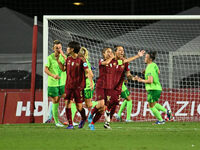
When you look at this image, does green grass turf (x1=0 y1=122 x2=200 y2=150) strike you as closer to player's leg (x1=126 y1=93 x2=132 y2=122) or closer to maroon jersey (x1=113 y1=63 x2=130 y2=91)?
maroon jersey (x1=113 y1=63 x2=130 y2=91)

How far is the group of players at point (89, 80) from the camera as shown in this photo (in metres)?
9.14

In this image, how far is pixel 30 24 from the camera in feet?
59.7

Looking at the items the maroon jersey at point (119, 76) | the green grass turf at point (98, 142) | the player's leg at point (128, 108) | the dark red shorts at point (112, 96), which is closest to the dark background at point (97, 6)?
the player's leg at point (128, 108)

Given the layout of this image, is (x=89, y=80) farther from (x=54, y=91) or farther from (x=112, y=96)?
(x=54, y=91)

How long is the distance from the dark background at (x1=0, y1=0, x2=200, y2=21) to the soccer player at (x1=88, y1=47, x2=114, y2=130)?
1677 centimetres

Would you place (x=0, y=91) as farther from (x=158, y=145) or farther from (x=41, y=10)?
(x=41, y=10)

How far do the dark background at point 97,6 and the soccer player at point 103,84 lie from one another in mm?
16766

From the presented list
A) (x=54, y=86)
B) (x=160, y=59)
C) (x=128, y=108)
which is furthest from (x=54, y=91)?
(x=160, y=59)

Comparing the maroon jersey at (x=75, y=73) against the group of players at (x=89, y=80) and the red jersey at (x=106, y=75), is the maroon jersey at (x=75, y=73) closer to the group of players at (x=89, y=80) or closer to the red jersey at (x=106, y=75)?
the group of players at (x=89, y=80)

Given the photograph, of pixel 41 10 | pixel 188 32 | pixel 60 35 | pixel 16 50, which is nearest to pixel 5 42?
pixel 16 50

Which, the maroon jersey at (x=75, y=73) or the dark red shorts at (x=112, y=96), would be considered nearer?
the maroon jersey at (x=75, y=73)

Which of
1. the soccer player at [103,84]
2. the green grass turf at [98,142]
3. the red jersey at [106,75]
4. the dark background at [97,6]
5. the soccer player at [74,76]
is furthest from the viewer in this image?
the dark background at [97,6]

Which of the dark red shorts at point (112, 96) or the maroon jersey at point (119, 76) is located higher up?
the maroon jersey at point (119, 76)

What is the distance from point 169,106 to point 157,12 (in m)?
14.9
